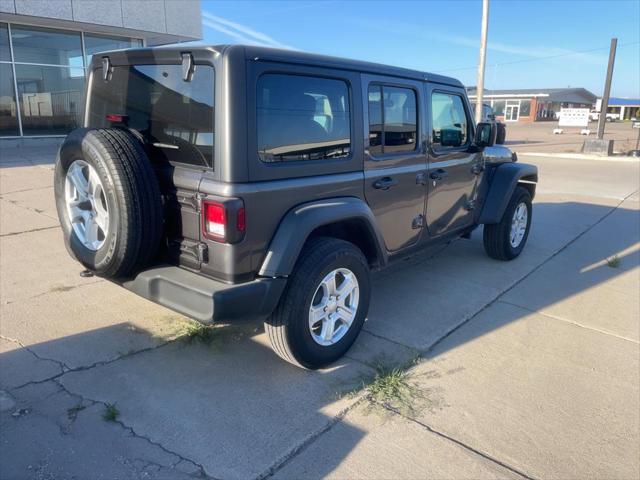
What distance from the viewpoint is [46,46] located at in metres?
14.3

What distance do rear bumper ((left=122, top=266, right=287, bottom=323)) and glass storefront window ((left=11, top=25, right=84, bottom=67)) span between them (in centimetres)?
1399

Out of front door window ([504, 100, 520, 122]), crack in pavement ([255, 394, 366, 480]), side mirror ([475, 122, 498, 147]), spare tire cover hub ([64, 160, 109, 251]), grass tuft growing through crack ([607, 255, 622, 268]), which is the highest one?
front door window ([504, 100, 520, 122])

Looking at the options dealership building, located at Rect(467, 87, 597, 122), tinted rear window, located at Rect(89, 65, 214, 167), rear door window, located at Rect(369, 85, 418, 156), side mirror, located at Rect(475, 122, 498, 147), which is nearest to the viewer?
tinted rear window, located at Rect(89, 65, 214, 167)

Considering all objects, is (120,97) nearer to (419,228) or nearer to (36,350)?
(36,350)

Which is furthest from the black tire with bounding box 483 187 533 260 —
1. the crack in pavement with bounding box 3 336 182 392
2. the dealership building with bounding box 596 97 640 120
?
the dealership building with bounding box 596 97 640 120

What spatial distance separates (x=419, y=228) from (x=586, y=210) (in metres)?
6.18

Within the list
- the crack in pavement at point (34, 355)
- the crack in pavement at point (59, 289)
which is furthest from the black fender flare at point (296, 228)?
the crack in pavement at point (59, 289)

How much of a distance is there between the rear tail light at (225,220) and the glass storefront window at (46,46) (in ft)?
46.7

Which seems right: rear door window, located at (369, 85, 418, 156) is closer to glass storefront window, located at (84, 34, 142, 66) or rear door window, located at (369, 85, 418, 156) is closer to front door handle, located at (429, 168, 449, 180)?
front door handle, located at (429, 168, 449, 180)

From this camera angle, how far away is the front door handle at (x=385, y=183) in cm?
358

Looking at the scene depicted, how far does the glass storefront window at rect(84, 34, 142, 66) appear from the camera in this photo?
15062 mm

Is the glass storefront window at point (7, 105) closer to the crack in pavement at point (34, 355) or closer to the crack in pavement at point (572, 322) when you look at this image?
the crack in pavement at point (34, 355)

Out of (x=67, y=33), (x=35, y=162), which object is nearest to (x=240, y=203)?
(x=35, y=162)

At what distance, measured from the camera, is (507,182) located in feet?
17.5
